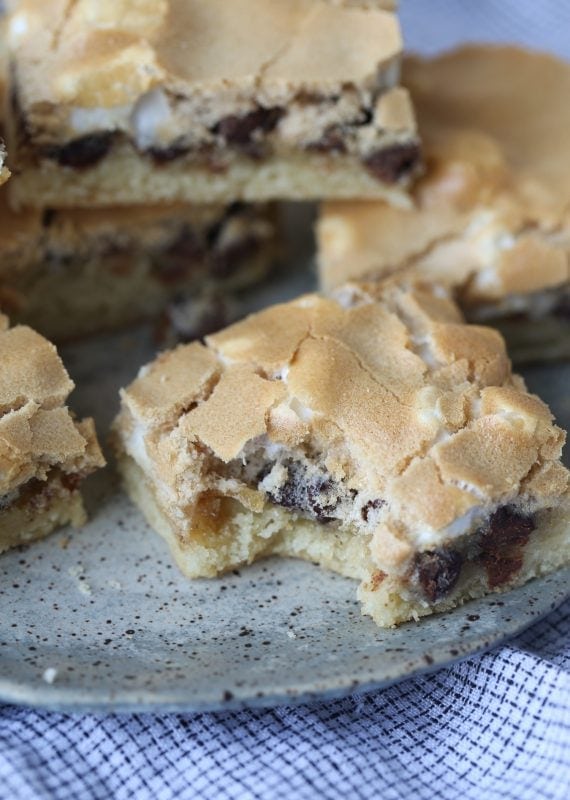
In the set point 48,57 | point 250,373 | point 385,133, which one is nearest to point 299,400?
point 250,373

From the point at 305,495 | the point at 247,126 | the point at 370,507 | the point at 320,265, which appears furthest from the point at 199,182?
the point at 370,507

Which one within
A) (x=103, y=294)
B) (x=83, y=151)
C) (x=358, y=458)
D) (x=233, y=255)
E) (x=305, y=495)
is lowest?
(x=103, y=294)

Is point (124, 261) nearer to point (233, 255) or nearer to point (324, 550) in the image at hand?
Result: point (233, 255)

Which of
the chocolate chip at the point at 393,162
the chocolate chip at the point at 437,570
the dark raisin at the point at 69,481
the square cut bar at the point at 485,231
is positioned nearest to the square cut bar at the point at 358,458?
the chocolate chip at the point at 437,570

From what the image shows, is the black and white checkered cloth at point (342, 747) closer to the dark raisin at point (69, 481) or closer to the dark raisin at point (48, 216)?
the dark raisin at point (69, 481)

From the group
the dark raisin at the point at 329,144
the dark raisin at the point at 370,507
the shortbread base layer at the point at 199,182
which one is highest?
the dark raisin at the point at 329,144

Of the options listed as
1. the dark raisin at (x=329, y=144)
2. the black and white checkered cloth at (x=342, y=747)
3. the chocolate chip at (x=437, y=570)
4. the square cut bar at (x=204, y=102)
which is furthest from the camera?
the dark raisin at (x=329, y=144)
